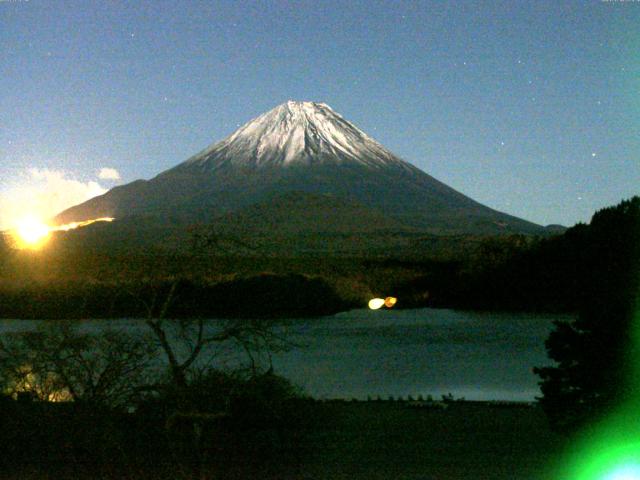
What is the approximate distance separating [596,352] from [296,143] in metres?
98.8

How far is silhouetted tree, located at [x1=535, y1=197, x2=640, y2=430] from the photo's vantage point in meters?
4.63

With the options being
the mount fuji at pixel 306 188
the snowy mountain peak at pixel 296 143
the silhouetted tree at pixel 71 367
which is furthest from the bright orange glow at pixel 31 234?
the snowy mountain peak at pixel 296 143

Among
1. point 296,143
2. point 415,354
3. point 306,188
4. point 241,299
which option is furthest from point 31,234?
point 296,143

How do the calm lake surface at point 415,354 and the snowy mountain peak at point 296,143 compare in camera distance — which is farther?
the snowy mountain peak at point 296,143

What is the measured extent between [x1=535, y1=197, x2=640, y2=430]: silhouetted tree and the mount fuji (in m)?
51.2

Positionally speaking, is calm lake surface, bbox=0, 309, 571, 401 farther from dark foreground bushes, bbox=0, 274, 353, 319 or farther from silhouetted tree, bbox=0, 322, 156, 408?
silhouetted tree, bbox=0, 322, 156, 408

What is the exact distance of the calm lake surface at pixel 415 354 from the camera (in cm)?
1213

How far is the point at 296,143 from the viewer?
102562mm

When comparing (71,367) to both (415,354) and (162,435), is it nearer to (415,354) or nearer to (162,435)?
(162,435)

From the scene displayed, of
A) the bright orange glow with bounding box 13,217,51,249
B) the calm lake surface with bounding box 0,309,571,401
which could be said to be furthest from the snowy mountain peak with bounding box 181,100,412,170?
the bright orange glow with bounding box 13,217,51,249

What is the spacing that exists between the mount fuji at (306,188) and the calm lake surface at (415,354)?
34309 millimetres

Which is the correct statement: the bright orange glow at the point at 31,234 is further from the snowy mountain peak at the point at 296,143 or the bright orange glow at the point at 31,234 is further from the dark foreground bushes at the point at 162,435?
the snowy mountain peak at the point at 296,143

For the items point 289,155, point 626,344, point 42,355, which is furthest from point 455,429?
point 289,155

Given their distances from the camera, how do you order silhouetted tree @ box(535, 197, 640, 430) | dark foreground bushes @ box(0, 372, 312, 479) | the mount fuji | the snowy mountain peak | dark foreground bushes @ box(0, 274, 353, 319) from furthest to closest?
the snowy mountain peak, the mount fuji, dark foreground bushes @ box(0, 274, 353, 319), dark foreground bushes @ box(0, 372, 312, 479), silhouetted tree @ box(535, 197, 640, 430)
